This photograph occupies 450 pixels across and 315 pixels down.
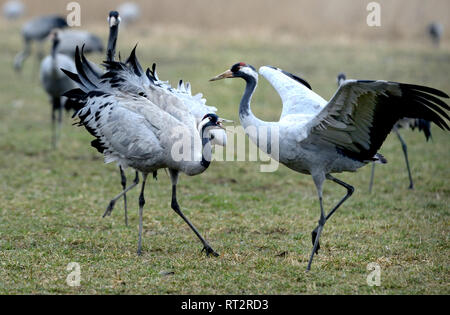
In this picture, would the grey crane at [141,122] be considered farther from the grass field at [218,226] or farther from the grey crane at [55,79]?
the grey crane at [55,79]

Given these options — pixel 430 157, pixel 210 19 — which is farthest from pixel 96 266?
pixel 210 19

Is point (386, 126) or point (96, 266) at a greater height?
point (386, 126)

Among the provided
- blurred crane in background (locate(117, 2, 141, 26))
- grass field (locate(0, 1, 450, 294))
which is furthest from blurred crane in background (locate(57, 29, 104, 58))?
blurred crane in background (locate(117, 2, 141, 26))

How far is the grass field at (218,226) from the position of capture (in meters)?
4.45

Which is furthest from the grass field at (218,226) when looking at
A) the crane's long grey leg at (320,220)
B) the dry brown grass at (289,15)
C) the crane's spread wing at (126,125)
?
the dry brown grass at (289,15)

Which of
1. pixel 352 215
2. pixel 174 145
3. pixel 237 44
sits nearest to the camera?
pixel 174 145

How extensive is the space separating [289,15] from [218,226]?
1662 centimetres

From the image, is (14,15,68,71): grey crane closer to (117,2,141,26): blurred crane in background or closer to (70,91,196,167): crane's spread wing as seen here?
(117,2,141,26): blurred crane in background

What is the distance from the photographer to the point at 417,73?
14945 millimetres

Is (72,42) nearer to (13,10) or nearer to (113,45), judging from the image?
(113,45)

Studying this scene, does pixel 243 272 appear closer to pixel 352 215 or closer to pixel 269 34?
pixel 352 215

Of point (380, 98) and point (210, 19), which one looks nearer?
point (380, 98)

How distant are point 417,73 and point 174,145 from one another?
11185 mm

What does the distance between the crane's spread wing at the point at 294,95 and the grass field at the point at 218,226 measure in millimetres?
1186
